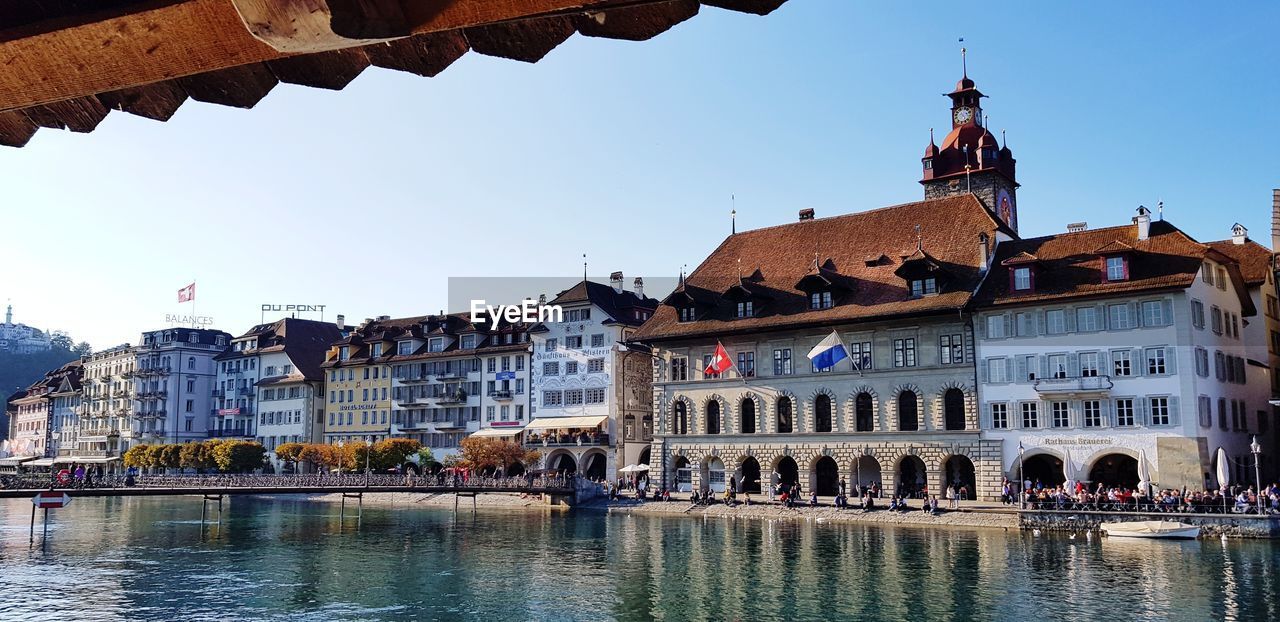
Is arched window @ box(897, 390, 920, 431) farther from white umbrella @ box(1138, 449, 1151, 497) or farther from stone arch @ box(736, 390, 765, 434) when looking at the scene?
white umbrella @ box(1138, 449, 1151, 497)

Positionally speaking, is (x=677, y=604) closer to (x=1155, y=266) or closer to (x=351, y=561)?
(x=351, y=561)

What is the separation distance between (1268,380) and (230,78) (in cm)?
6259

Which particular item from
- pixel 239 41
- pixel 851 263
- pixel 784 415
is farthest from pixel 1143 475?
pixel 239 41

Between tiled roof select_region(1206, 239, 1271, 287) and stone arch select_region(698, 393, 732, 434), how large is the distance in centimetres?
2682

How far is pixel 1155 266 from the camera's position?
48.0 meters

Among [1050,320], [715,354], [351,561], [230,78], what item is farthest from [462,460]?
[230,78]

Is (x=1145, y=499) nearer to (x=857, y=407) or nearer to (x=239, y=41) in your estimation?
(x=857, y=407)

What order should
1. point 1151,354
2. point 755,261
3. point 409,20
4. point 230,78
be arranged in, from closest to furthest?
1. point 409,20
2. point 230,78
3. point 1151,354
4. point 755,261

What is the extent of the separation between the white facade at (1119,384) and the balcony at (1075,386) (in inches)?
1.7

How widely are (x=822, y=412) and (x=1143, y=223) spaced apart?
17.9 metres

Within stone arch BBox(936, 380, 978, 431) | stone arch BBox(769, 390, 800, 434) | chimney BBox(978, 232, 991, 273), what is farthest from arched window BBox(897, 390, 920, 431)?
chimney BBox(978, 232, 991, 273)

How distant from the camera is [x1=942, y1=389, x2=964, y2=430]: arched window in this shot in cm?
5216

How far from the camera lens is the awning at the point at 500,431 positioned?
7588 cm
